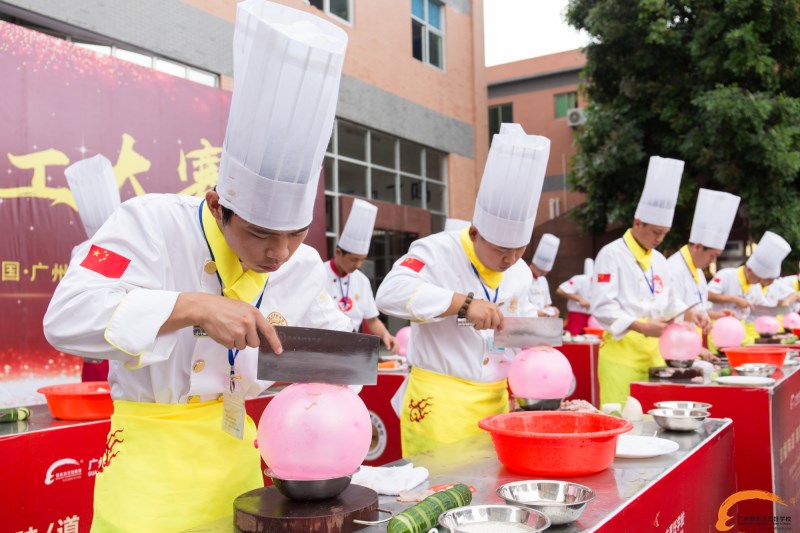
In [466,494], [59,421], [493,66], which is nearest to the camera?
[466,494]

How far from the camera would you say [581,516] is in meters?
1.53

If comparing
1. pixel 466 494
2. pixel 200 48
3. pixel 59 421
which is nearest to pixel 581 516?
pixel 466 494

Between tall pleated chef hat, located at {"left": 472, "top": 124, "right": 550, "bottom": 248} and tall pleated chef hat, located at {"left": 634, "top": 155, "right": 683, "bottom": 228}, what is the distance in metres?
1.90

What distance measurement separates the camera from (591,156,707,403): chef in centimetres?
428

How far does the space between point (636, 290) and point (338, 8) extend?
6724 mm

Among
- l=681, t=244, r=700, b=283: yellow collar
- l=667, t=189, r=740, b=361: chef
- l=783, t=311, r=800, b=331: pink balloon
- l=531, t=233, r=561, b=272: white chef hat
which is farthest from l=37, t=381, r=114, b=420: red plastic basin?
l=531, t=233, r=561, b=272: white chef hat

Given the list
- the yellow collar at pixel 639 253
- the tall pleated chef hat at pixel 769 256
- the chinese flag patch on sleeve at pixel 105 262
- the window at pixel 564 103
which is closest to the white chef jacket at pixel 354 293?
the yellow collar at pixel 639 253

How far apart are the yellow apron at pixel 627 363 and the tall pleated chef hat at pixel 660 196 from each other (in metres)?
0.75

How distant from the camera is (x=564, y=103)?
1811 cm

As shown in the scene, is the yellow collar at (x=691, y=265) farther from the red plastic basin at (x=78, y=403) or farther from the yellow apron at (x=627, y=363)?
the red plastic basin at (x=78, y=403)

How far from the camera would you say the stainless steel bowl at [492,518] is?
1.37 metres

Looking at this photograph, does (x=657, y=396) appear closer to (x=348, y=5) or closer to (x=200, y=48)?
(x=200, y=48)

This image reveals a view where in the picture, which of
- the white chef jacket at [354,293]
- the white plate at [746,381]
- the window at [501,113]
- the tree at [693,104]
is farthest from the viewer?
the window at [501,113]

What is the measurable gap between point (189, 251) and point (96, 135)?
4.87 meters
